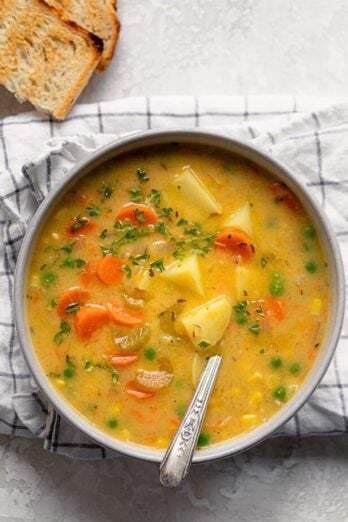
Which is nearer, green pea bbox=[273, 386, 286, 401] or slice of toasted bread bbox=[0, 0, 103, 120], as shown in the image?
green pea bbox=[273, 386, 286, 401]

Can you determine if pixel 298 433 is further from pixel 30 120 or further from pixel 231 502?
pixel 30 120

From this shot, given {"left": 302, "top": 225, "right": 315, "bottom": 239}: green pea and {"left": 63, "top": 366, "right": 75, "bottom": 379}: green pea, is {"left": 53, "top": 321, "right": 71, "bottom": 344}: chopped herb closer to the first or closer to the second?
{"left": 63, "top": 366, "right": 75, "bottom": 379}: green pea

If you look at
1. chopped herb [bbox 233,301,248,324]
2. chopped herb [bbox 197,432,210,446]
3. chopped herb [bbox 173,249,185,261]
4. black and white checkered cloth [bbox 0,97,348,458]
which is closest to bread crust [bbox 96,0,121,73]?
black and white checkered cloth [bbox 0,97,348,458]

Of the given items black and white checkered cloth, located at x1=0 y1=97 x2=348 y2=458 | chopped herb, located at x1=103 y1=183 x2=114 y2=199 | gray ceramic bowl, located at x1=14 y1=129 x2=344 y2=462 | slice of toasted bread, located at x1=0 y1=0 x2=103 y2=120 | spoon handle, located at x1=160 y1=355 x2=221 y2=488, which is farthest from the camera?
slice of toasted bread, located at x1=0 y1=0 x2=103 y2=120

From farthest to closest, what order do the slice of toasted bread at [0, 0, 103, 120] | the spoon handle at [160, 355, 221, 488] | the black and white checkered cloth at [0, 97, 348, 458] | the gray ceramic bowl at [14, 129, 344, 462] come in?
the slice of toasted bread at [0, 0, 103, 120] < the black and white checkered cloth at [0, 97, 348, 458] < the gray ceramic bowl at [14, 129, 344, 462] < the spoon handle at [160, 355, 221, 488]

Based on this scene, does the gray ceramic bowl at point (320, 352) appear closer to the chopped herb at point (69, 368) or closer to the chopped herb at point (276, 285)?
the chopped herb at point (69, 368)
